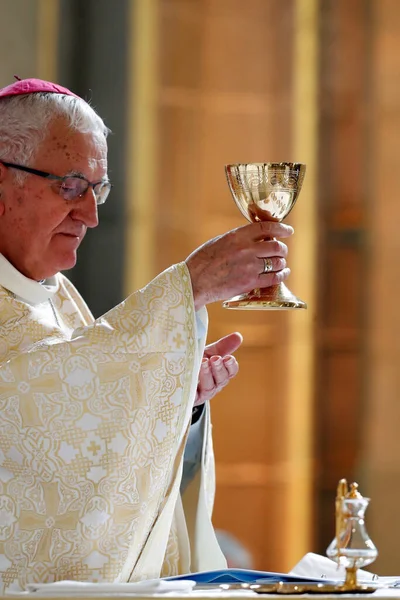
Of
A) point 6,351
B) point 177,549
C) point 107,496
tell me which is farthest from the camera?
point 177,549

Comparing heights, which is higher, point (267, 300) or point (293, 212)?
point (293, 212)

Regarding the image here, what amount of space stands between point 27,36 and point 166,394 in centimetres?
324

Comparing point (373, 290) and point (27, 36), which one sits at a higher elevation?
point (27, 36)

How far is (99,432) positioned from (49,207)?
0.59m

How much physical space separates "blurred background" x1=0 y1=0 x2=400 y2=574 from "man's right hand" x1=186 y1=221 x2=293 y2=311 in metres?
2.85

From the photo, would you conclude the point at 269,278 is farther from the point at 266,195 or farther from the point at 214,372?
the point at 214,372

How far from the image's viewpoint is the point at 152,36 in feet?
17.3

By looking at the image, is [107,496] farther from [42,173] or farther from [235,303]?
[42,173]

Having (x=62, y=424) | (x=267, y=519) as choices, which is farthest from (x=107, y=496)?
(x=267, y=519)

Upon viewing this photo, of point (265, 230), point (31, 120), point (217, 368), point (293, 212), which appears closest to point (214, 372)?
point (217, 368)

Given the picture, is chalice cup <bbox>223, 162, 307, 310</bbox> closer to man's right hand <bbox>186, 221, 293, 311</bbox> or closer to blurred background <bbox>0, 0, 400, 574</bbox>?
man's right hand <bbox>186, 221, 293, 311</bbox>

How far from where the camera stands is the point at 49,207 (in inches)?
105

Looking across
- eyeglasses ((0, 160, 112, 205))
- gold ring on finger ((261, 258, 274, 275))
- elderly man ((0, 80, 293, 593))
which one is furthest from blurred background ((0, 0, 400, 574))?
gold ring on finger ((261, 258, 274, 275))

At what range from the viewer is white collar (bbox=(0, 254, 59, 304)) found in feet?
8.77
